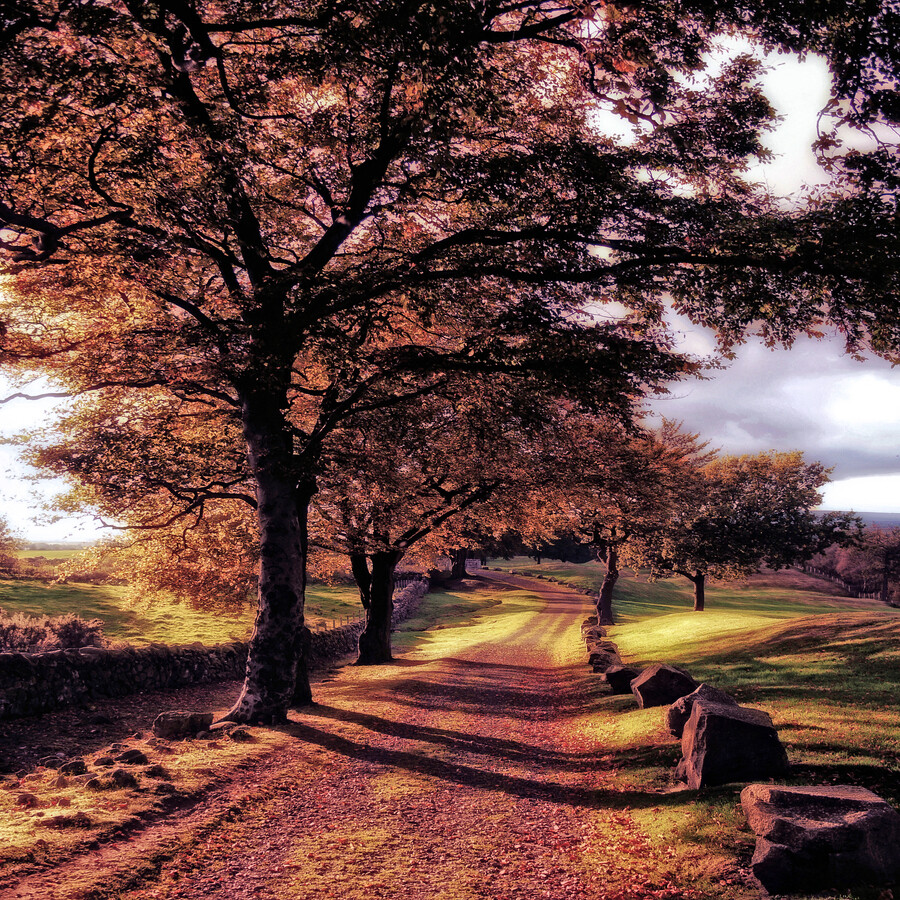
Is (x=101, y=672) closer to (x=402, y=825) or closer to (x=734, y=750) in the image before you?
(x=402, y=825)

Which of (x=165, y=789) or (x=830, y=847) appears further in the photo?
(x=165, y=789)

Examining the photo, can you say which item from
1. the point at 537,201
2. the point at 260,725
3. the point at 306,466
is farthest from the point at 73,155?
the point at 260,725

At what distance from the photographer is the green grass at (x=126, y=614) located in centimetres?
3012

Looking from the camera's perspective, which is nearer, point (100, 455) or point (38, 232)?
point (38, 232)

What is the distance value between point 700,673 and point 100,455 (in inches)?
844

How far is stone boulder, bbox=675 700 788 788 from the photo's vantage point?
1026 centimetres

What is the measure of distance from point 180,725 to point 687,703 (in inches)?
449

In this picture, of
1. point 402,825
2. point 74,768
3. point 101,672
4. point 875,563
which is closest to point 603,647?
point 101,672

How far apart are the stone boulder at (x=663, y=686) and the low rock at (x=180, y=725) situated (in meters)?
11.4

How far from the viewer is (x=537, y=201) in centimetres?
1287

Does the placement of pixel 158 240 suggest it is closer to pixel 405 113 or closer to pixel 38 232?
pixel 38 232

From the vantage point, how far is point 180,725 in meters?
14.6

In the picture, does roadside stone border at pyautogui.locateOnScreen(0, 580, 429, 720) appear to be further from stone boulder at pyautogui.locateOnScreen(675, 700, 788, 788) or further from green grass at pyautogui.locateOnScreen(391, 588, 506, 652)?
stone boulder at pyautogui.locateOnScreen(675, 700, 788, 788)

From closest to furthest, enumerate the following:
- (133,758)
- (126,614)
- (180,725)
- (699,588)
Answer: (133,758) < (180,725) < (126,614) < (699,588)
